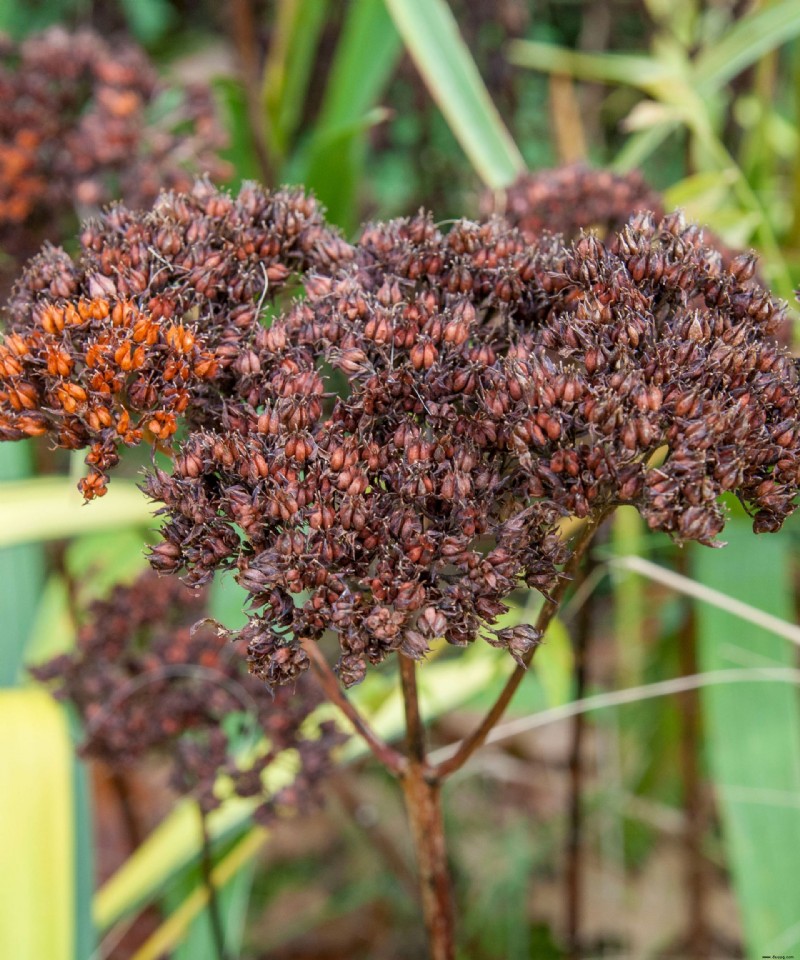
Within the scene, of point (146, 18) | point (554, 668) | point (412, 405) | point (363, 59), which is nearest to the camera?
point (412, 405)

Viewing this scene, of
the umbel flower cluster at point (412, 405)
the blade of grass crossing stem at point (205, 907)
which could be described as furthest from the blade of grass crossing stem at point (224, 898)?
the umbel flower cluster at point (412, 405)

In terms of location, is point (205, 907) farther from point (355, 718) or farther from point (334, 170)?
point (334, 170)

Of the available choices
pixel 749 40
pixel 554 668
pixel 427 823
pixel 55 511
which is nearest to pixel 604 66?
pixel 749 40

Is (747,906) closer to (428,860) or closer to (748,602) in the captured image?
(748,602)

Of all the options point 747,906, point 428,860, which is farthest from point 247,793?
point 747,906

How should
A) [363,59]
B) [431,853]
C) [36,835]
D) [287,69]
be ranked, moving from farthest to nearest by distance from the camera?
[287,69], [363,59], [36,835], [431,853]

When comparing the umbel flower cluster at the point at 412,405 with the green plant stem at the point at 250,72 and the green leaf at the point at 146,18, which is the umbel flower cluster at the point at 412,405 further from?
the green leaf at the point at 146,18

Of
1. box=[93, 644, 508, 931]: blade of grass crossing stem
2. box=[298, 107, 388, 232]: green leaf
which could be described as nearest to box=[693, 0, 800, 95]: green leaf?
box=[298, 107, 388, 232]: green leaf
